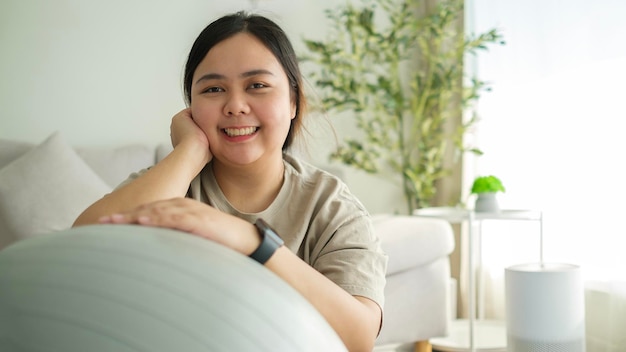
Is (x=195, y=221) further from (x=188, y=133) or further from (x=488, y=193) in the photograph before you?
(x=488, y=193)

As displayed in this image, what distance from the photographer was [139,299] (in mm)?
604

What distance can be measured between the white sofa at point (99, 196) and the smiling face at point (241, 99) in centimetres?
133

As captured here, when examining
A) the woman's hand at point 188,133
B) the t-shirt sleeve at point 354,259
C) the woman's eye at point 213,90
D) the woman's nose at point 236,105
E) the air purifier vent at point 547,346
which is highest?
the woman's eye at point 213,90

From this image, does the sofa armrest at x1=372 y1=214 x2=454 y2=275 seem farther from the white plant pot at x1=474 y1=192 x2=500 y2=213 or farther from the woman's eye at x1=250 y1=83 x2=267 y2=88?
the woman's eye at x1=250 y1=83 x2=267 y2=88

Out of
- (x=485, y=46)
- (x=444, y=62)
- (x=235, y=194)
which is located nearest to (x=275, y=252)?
(x=235, y=194)

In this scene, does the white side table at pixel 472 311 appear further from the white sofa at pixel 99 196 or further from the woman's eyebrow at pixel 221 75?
the woman's eyebrow at pixel 221 75

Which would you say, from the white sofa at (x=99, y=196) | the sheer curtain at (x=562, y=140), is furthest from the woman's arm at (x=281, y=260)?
the sheer curtain at (x=562, y=140)

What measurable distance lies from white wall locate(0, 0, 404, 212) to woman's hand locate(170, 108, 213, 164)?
6.11 ft

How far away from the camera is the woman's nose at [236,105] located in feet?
3.94

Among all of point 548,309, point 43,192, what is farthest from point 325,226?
point 43,192

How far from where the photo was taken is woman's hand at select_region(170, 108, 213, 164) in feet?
4.07

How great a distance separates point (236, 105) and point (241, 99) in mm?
18

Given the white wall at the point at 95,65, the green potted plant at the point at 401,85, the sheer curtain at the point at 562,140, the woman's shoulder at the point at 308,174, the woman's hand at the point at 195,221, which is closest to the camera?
the woman's hand at the point at 195,221

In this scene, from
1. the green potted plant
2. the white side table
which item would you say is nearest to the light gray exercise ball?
the white side table
